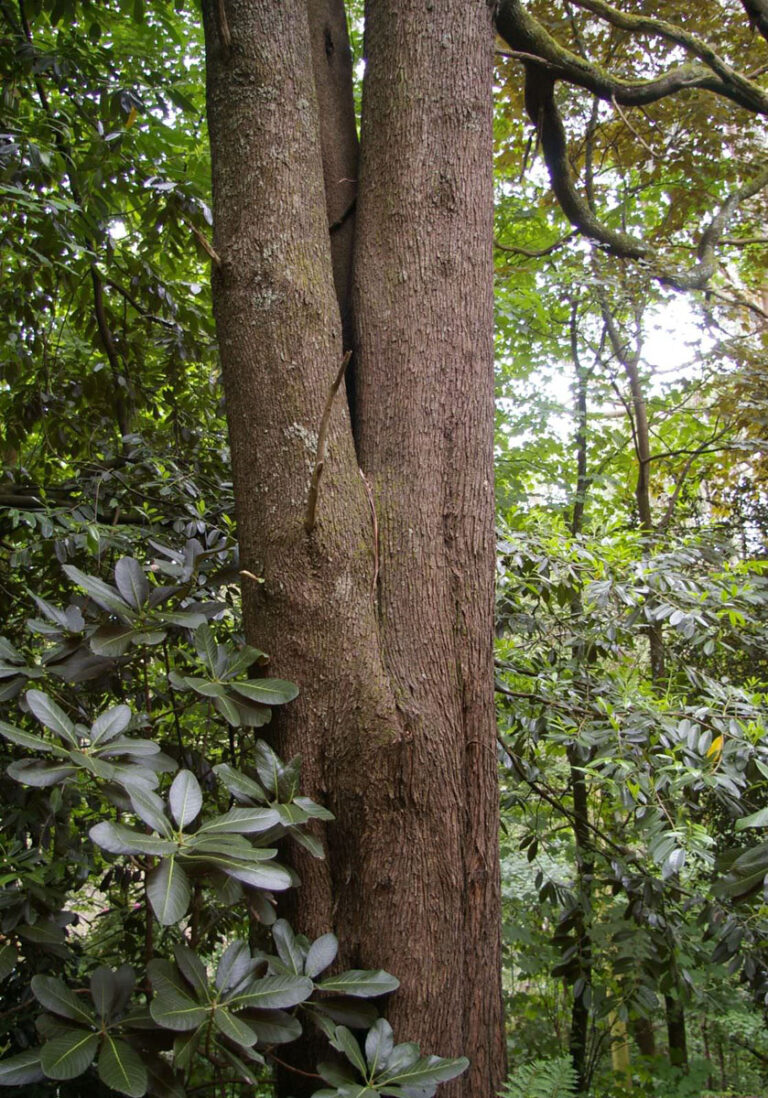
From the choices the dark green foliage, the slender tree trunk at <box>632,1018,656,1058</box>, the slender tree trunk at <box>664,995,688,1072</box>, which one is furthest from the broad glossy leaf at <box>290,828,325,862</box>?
the slender tree trunk at <box>632,1018,656,1058</box>

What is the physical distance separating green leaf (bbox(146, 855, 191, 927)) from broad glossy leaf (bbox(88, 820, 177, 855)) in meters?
0.02

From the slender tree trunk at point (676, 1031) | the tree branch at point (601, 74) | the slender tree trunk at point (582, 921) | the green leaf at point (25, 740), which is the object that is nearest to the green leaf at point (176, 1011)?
the green leaf at point (25, 740)

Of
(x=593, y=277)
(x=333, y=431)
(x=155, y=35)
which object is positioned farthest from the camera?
(x=593, y=277)

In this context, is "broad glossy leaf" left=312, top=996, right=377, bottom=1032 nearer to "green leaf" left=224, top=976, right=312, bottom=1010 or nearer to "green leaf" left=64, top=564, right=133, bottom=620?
"green leaf" left=224, top=976, right=312, bottom=1010

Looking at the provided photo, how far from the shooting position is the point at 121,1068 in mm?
916

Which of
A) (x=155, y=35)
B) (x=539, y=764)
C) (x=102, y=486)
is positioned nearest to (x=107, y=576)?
(x=102, y=486)

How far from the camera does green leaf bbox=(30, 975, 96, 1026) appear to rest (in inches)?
38.2

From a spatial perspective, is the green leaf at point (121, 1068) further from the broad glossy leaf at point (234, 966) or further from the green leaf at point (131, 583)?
the green leaf at point (131, 583)

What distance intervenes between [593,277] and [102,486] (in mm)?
2905

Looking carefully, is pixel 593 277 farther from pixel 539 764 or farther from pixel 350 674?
pixel 350 674

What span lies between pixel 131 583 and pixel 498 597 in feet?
3.97

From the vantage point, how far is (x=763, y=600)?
1896 mm

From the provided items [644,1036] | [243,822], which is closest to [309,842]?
[243,822]

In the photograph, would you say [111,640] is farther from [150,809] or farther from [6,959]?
[6,959]
